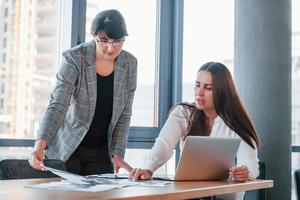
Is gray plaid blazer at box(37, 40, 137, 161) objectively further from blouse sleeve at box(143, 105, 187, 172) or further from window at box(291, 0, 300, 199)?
window at box(291, 0, 300, 199)

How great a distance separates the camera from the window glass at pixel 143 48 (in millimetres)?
3979

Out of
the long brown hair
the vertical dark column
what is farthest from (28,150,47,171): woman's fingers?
the vertical dark column

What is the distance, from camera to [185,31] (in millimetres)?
4176

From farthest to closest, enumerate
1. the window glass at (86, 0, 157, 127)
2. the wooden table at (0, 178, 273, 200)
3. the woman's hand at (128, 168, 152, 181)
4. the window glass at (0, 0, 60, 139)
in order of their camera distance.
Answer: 1. the window glass at (86, 0, 157, 127)
2. the window glass at (0, 0, 60, 139)
3. the woman's hand at (128, 168, 152, 181)
4. the wooden table at (0, 178, 273, 200)

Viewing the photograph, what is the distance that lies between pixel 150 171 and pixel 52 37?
5.87ft

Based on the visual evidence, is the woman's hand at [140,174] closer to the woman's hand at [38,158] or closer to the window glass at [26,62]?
the woman's hand at [38,158]

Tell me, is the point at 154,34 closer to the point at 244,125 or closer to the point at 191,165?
the point at 244,125

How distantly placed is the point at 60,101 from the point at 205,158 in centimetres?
91

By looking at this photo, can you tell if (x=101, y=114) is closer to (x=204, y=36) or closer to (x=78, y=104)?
(x=78, y=104)

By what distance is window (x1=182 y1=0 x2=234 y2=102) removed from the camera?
4.16 metres

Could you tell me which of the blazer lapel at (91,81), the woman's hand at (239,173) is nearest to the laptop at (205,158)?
the woman's hand at (239,173)

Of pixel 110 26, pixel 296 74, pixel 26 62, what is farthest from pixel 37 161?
pixel 296 74

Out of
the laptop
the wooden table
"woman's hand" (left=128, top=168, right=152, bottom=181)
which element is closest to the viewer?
the wooden table

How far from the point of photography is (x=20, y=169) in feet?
7.24
